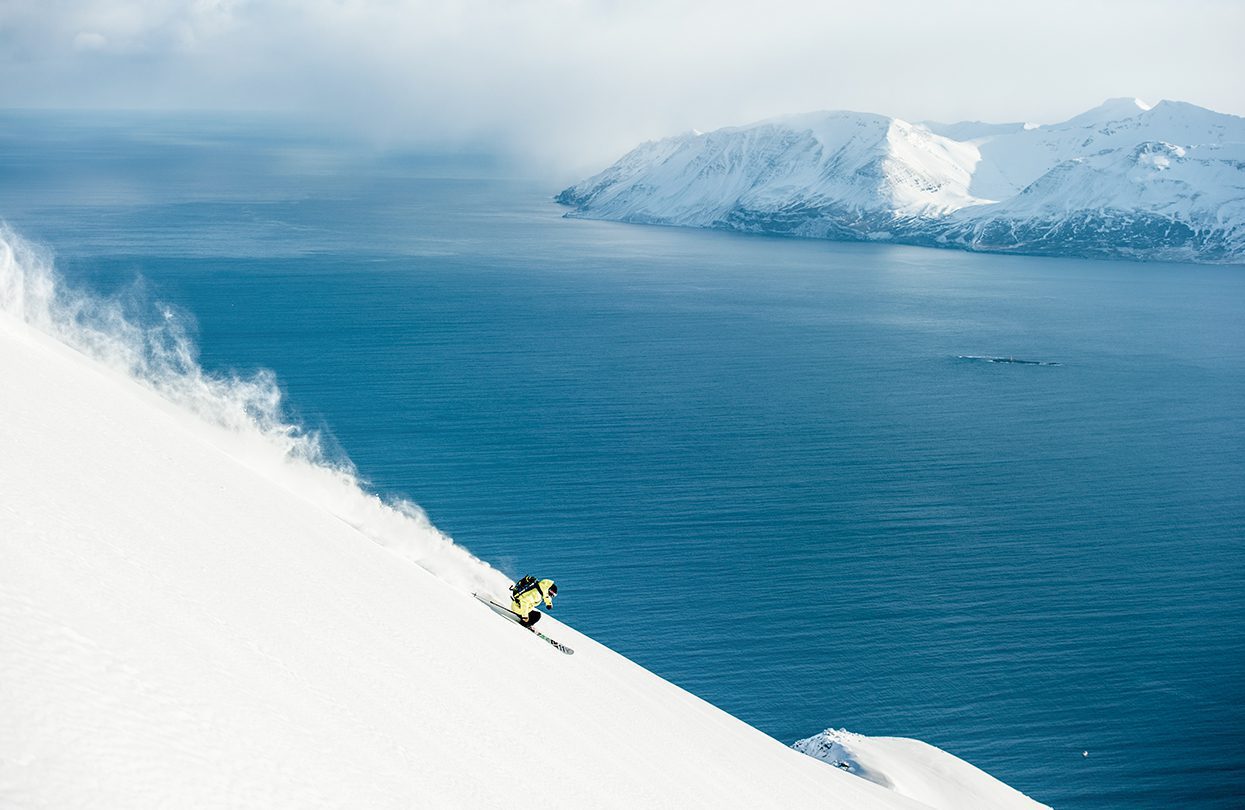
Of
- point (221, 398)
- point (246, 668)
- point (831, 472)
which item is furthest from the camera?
point (831, 472)

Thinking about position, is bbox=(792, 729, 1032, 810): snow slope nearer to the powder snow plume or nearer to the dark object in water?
the powder snow plume

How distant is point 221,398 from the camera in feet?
176

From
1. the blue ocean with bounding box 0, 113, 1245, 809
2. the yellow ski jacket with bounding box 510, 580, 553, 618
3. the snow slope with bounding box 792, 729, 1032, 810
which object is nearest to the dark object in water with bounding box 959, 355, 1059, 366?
the blue ocean with bounding box 0, 113, 1245, 809

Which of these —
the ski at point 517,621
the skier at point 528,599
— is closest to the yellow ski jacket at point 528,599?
the skier at point 528,599

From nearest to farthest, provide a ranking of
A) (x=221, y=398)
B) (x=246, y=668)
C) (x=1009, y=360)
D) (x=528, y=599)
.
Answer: (x=246, y=668)
(x=528, y=599)
(x=221, y=398)
(x=1009, y=360)

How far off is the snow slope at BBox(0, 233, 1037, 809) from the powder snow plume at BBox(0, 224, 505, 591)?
3.23m

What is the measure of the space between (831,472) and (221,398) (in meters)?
32.6

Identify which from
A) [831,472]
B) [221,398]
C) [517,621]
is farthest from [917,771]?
[221,398]

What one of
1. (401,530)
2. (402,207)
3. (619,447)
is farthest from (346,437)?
(402,207)

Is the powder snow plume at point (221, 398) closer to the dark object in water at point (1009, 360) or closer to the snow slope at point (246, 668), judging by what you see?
the snow slope at point (246, 668)

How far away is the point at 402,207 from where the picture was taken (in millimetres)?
193500

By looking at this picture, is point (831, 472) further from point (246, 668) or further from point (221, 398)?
point (246, 668)

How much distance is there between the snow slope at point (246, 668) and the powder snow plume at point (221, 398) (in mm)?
3234

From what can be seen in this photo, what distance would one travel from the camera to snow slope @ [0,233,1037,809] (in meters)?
Answer: 4.19
